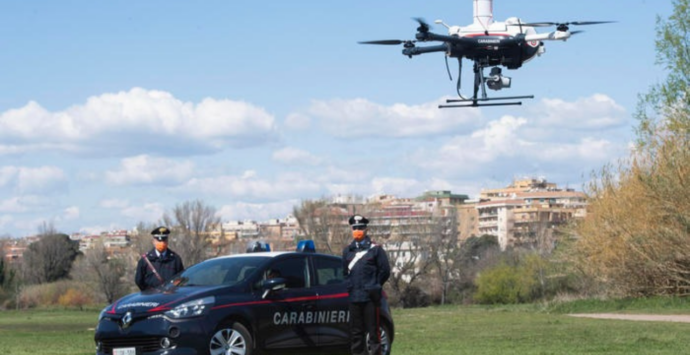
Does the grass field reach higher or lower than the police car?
lower

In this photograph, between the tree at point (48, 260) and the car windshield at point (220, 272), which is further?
the tree at point (48, 260)

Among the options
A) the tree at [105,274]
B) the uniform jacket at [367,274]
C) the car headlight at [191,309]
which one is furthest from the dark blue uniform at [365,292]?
the tree at [105,274]

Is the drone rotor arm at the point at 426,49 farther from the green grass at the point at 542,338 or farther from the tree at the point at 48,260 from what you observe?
the tree at the point at 48,260

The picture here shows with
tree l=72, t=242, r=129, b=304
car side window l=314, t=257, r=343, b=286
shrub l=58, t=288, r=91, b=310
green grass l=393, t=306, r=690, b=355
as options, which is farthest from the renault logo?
tree l=72, t=242, r=129, b=304

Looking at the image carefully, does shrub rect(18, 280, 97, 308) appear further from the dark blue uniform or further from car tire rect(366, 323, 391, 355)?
the dark blue uniform

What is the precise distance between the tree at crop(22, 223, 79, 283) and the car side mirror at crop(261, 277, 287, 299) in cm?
11167

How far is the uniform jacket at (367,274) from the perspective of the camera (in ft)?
53.9

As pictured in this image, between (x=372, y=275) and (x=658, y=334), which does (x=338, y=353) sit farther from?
(x=658, y=334)

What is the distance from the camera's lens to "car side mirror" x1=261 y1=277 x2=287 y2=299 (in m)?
16.3

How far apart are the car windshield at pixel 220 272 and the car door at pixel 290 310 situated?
30cm

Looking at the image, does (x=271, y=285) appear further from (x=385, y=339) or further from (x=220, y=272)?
(x=385, y=339)

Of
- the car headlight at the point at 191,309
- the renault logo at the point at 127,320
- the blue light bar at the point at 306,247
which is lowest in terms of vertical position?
the renault logo at the point at 127,320

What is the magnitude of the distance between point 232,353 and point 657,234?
93.3 ft

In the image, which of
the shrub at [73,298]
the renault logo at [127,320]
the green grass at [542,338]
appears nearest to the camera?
the renault logo at [127,320]
